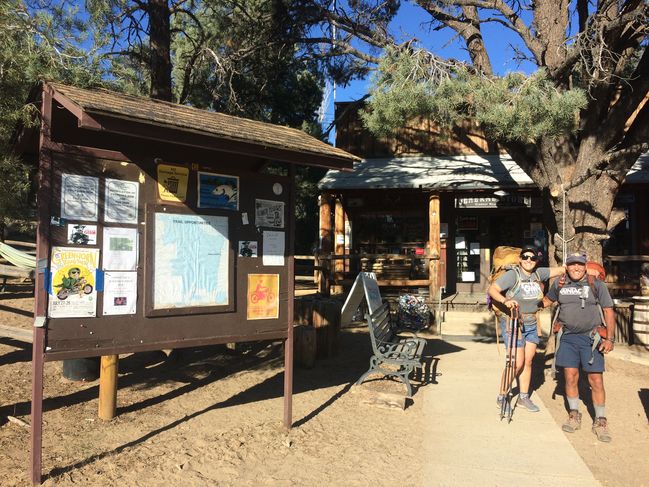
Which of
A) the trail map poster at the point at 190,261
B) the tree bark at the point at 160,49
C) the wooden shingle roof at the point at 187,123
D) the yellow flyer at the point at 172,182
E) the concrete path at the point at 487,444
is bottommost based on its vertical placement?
the concrete path at the point at 487,444

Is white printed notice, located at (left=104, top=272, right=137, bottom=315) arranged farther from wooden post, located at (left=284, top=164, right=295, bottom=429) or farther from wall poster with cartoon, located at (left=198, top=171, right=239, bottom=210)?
wooden post, located at (left=284, top=164, right=295, bottom=429)

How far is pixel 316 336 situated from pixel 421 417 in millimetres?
2424

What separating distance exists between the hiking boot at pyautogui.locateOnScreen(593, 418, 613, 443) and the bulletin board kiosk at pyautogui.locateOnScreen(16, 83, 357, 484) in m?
2.77

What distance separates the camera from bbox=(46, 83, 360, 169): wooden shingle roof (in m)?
3.36

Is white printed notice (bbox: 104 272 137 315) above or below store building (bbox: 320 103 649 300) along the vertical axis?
below

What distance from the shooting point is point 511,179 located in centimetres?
1165

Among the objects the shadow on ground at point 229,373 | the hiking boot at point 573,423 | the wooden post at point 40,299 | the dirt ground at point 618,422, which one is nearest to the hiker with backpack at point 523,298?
the hiking boot at point 573,423

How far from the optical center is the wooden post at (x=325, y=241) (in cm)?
1136

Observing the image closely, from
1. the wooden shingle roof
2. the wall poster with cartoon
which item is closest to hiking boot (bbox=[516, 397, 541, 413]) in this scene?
the wooden shingle roof

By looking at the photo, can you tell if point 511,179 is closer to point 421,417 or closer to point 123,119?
point 421,417

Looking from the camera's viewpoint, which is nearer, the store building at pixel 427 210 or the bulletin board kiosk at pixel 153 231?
the bulletin board kiosk at pixel 153 231

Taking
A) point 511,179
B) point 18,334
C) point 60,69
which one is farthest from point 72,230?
point 511,179

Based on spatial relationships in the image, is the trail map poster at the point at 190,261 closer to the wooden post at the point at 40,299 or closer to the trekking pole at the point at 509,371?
the wooden post at the point at 40,299

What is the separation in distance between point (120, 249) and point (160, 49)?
4992 mm
